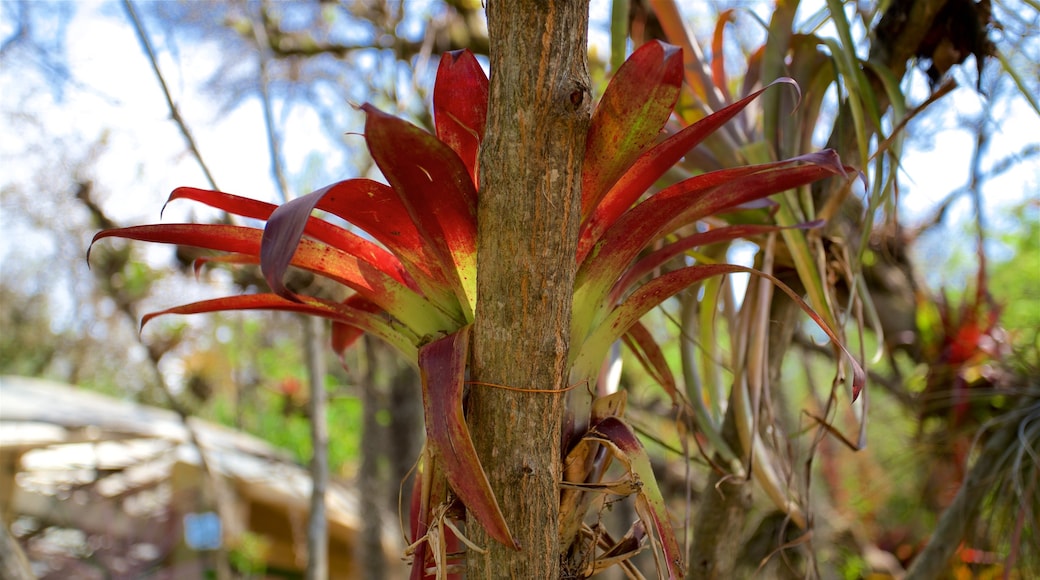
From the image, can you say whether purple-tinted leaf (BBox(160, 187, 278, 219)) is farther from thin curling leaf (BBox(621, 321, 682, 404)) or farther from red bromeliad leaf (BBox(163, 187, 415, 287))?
thin curling leaf (BBox(621, 321, 682, 404))

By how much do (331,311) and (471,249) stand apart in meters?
0.14

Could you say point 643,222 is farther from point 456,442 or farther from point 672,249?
point 456,442

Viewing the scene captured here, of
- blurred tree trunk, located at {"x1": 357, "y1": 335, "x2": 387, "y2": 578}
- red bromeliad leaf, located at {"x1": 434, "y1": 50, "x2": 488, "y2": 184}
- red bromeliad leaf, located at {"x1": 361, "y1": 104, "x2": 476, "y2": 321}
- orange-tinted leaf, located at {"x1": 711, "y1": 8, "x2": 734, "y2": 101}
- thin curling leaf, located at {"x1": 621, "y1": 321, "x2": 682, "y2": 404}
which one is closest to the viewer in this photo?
red bromeliad leaf, located at {"x1": 361, "y1": 104, "x2": 476, "y2": 321}

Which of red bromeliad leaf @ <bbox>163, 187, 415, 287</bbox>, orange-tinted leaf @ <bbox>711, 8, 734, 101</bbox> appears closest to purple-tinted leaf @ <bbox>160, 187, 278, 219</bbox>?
red bromeliad leaf @ <bbox>163, 187, 415, 287</bbox>

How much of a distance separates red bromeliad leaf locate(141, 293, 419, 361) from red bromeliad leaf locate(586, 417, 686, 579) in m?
0.16

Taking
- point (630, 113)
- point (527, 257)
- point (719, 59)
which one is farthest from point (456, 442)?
point (719, 59)

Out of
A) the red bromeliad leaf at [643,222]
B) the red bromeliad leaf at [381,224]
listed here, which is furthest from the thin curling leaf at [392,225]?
the red bromeliad leaf at [643,222]

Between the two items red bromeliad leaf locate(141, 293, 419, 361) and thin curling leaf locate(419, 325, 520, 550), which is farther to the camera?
red bromeliad leaf locate(141, 293, 419, 361)

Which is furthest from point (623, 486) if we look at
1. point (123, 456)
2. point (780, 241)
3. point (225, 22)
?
point (123, 456)

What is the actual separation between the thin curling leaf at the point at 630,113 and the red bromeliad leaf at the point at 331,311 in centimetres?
18

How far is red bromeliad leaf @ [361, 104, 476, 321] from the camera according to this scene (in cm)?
45

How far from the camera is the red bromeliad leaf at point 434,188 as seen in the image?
17.6 inches

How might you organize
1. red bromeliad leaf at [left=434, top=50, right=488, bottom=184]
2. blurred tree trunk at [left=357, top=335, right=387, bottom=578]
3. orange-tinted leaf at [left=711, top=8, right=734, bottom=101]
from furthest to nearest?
blurred tree trunk at [left=357, top=335, right=387, bottom=578], orange-tinted leaf at [left=711, top=8, right=734, bottom=101], red bromeliad leaf at [left=434, top=50, right=488, bottom=184]

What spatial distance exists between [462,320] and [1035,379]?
1.27 metres
